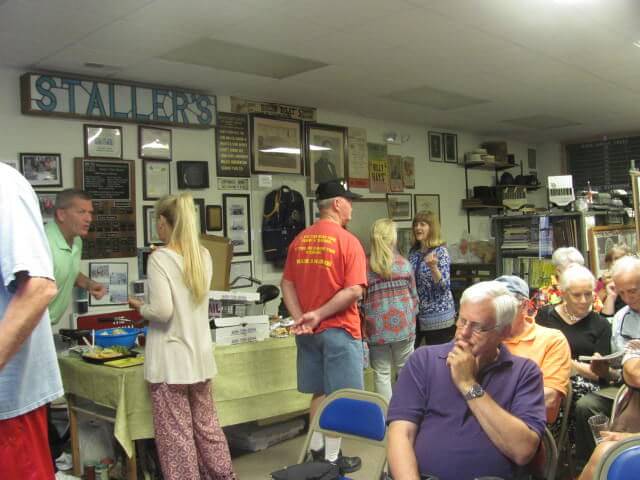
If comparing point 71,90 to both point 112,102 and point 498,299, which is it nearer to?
point 112,102

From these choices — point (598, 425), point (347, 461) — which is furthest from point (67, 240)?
point (598, 425)

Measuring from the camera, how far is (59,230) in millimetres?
3781

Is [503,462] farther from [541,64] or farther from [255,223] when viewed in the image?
[255,223]

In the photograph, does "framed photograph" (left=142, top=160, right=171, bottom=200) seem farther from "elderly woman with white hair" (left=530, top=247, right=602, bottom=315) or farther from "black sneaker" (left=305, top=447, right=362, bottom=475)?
"elderly woman with white hair" (left=530, top=247, right=602, bottom=315)

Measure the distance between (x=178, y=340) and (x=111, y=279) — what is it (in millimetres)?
1808

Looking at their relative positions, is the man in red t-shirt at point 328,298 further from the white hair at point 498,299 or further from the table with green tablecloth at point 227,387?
the white hair at point 498,299

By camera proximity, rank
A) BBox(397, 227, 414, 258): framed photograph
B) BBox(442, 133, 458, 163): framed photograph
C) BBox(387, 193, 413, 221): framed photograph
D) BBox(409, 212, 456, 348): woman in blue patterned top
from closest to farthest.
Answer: BBox(409, 212, 456, 348): woman in blue patterned top
BBox(387, 193, 413, 221): framed photograph
BBox(397, 227, 414, 258): framed photograph
BBox(442, 133, 458, 163): framed photograph

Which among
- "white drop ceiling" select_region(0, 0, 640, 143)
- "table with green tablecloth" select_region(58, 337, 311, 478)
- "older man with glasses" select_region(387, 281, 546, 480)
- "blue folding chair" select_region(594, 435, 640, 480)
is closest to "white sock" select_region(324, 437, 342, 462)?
"table with green tablecloth" select_region(58, 337, 311, 478)

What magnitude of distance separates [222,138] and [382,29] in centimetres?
205

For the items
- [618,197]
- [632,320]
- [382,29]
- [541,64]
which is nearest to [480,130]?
[618,197]

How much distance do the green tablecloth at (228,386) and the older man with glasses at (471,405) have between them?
71.4 inches

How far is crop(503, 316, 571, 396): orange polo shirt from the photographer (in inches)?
103

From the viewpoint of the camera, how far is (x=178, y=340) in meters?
3.22

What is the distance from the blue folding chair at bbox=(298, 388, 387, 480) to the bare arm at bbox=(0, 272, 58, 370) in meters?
1.34
